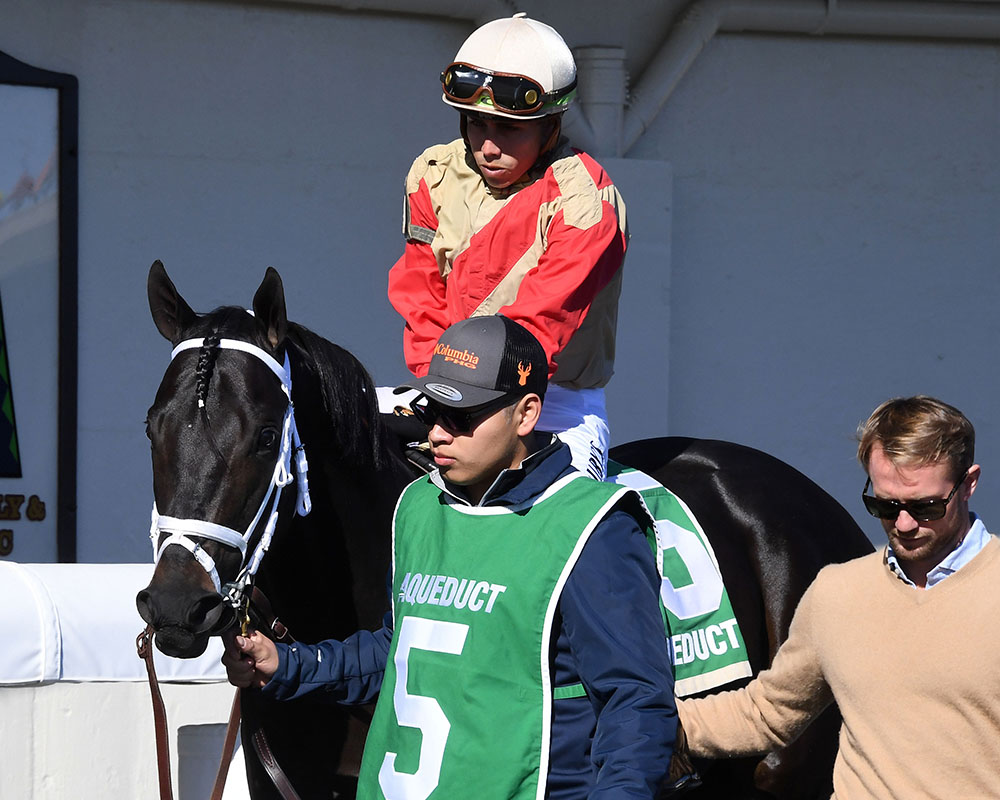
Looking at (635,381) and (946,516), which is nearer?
(946,516)

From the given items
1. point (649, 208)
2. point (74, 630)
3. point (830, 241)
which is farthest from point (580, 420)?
point (830, 241)

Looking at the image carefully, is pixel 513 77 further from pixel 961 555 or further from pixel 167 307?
pixel 961 555

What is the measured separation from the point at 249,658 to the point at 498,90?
135cm

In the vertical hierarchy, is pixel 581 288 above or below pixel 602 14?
below

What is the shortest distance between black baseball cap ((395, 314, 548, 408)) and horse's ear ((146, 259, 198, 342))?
705mm

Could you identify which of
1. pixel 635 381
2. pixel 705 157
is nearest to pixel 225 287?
pixel 635 381

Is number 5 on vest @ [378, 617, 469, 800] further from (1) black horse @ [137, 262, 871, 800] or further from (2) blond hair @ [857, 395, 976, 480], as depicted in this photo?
(2) blond hair @ [857, 395, 976, 480]

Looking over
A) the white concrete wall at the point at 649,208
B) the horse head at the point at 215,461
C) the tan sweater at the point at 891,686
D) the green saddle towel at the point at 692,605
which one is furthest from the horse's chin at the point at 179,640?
the white concrete wall at the point at 649,208

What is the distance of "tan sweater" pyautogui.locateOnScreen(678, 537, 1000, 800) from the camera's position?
2.17 m

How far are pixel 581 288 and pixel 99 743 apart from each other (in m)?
1.92

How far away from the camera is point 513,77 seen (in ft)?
10.5

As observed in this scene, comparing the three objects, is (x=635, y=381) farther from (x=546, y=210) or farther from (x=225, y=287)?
(x=546, y=210)

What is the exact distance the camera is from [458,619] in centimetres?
233

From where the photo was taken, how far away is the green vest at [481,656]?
2242mm
